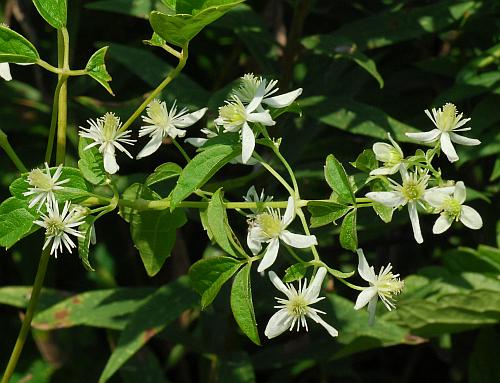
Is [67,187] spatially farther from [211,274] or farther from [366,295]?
[366,295]

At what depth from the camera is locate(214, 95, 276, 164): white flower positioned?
811 millimetres

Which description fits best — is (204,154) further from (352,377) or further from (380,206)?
(352,377)

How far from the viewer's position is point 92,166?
862 millimetres

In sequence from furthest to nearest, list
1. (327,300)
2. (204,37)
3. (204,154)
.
Result: (204,37) < (327,300) < (204,154)

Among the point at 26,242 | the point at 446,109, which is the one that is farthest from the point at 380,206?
the point at 26,242

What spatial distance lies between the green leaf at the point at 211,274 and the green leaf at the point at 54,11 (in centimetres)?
27

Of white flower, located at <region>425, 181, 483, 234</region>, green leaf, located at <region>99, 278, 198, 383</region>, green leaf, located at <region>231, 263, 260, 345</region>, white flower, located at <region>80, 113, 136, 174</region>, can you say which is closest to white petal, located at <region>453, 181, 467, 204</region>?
white flower, located at <region>425, 181, 483, 234</region>

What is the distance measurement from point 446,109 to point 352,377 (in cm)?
91

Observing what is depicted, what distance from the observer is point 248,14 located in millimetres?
1444

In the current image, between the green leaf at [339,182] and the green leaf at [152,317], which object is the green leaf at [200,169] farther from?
the green leaf at [152,317]

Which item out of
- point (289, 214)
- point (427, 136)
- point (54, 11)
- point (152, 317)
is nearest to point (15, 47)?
point (54, 11)

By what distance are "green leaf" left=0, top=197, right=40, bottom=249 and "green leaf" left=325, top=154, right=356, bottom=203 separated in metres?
0.28

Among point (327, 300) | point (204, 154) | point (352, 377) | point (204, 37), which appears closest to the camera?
point (204, 154)

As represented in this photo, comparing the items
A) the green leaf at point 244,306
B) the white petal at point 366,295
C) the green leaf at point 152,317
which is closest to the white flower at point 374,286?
the white petal at point 366,295
